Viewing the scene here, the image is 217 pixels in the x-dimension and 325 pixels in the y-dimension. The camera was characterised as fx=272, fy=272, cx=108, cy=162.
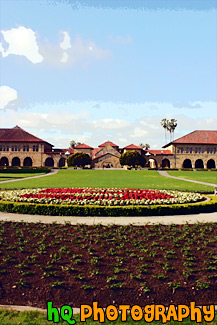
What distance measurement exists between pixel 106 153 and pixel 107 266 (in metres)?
74.4

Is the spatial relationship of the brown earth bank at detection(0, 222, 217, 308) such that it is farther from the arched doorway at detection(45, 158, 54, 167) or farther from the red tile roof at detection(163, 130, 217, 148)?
the red tile roof at detection(163, 130, 217, 148)

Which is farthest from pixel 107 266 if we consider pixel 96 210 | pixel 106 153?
pixel 106 153

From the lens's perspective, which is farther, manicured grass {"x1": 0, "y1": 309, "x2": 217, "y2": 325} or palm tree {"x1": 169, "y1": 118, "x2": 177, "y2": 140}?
palm tree {"x1": 169, "y1": 118, "x2": 177, "y2": 140}

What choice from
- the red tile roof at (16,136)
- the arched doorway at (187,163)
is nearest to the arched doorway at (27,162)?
the red tile roof at (16,136)

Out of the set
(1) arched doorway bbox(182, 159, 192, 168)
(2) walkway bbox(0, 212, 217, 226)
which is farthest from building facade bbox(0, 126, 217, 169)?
(2) walkway bbox(0, 212, 217, 226)

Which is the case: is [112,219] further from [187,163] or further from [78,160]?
[187,163]

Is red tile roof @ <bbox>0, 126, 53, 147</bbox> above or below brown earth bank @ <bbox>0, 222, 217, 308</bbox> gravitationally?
above

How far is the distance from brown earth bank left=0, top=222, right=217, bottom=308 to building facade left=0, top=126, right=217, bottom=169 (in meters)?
68.2

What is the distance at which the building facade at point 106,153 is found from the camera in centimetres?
7825

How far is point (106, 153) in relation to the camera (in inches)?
3201

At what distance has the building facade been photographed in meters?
78.2

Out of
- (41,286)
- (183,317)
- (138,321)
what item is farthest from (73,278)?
(183,317)

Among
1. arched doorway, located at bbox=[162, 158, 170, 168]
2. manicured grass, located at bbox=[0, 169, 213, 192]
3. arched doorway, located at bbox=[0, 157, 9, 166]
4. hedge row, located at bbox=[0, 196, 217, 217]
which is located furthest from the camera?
arched doorway, located at bbox=[162, 158, 170, 168]

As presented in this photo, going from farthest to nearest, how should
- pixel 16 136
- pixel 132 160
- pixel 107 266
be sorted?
pixel 16 136, pixel 132 160, pixel 107 266
